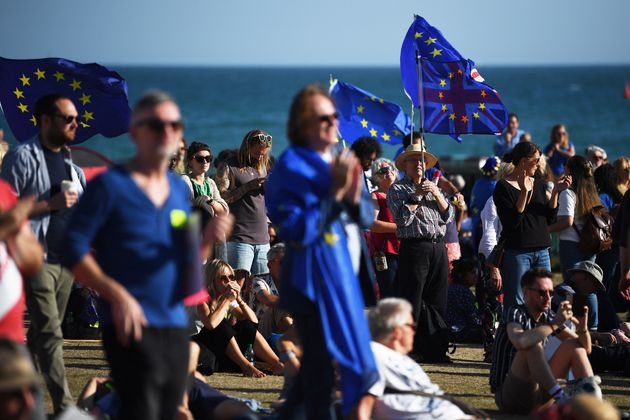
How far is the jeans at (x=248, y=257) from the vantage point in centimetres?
969

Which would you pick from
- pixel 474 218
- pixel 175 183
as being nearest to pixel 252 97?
pixel 474 218

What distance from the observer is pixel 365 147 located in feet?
33.3

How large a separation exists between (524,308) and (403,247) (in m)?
2.09

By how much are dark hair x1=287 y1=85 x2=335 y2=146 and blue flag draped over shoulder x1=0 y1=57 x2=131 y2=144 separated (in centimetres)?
352

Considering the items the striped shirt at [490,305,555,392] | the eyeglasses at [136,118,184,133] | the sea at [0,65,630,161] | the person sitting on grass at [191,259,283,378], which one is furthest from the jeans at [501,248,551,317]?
the sea at [0,65,630,161]

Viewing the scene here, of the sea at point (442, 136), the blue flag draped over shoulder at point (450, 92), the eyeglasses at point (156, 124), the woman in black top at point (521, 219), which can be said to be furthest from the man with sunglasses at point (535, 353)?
the sea at point (442, 136)

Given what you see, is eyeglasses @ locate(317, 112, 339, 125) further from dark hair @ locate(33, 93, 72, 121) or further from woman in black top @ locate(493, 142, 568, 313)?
woman in black top @ locate(493, 142, 568, 313)

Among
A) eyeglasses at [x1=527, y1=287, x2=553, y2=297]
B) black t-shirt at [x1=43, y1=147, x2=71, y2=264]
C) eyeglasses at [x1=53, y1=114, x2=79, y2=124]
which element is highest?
eyeglasses at [x1=53, y1=114, x2=79, y2=124]

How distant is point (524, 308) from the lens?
7.33 m

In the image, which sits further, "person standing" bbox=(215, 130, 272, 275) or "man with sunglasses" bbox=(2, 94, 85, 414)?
"person standing" bbox=(215, 130, 272, 275)

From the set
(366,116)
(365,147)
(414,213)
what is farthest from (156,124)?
(366,116)

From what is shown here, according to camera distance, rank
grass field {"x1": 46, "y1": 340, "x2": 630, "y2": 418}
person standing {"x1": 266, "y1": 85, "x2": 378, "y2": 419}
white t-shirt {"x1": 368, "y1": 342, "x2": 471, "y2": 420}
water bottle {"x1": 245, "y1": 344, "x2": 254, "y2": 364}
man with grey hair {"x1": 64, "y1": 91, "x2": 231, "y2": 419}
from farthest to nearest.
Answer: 1. water bottle {"x1": 245, "y1": 344, "x2": 254, "y2": 364}
2. grass field {"x1": 46, "y1": 340, "x2": 630, "y2": 418}
3. white t-shirt {"x1": 368, "y1": 342, "x2": 471, "y2": 420}
4. person standing {"x1": 266, "y1": 85, "x2": 378, "y2": 419}
5. man with grey hair {"x1": 64, "y1": 91, "x2": 231, "y2": 419}

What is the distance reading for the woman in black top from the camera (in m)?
9.01

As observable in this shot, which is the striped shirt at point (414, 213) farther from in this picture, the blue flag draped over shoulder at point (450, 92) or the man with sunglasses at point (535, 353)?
the man with sunglasses at point (535, 353)
